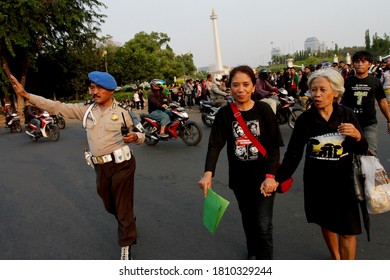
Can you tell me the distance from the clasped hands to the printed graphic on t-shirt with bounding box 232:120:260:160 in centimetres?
22

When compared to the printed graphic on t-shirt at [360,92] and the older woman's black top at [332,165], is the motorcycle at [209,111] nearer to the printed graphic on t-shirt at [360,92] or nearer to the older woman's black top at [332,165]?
the printed graphic on t-shirt at [360,92]

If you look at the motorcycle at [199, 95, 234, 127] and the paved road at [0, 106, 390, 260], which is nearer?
the paved road at [0, 106, 390, 260]

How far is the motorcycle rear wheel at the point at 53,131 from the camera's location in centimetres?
1088

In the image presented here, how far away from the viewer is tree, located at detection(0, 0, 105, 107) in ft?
62.7

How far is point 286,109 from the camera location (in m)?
9.19

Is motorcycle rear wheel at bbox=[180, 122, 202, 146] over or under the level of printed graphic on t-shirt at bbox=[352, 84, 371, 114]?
under

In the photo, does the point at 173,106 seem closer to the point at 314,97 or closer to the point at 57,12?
the point at 314,97

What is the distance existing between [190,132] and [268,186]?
6.01 m

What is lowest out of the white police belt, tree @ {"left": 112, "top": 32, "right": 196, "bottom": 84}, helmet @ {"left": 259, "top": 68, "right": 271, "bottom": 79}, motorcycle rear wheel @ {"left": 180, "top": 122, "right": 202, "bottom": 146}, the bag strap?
motorcycle rear wheel @ {"left": 180, "top": 122, "right": 202, "bottom": 146}

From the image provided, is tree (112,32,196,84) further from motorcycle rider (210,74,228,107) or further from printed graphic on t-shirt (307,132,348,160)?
printed graphic on t-shirt (307,132,348,160)

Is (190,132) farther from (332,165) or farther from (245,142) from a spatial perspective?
(332,165)

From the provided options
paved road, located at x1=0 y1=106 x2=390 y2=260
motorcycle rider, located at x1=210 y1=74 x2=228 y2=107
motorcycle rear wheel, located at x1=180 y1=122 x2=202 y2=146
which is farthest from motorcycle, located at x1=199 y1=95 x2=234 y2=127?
paved road, located at x1=0 y1=106 x2=390 y2=260

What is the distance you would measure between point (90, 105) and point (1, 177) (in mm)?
4659

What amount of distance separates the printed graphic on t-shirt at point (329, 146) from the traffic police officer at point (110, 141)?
1.50 meters
